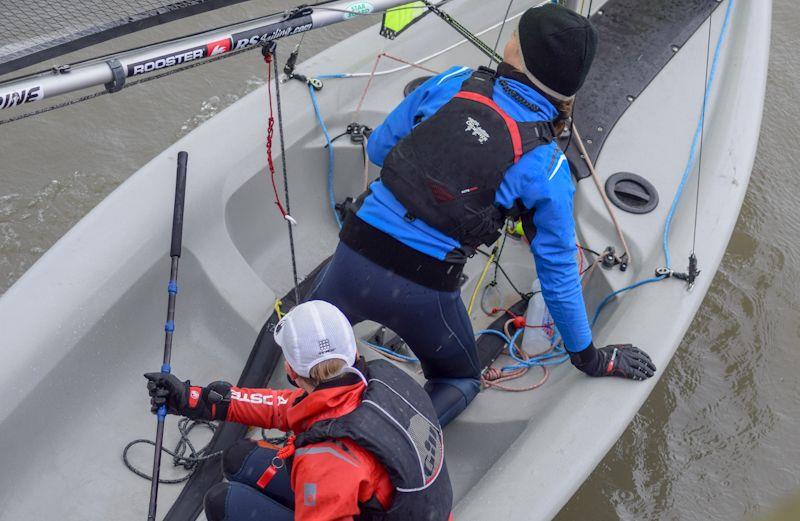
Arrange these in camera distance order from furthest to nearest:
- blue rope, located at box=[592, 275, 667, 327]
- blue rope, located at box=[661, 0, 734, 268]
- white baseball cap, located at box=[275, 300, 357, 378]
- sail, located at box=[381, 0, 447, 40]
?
sail, located at box=[381, 0, 447, 40]
blue rope, located at box=[661, 0, 734, 268]
blue rope, located at box=[592, 275, 667, 327]
white baseball cap, located at box=[275, 300, 357, 378]

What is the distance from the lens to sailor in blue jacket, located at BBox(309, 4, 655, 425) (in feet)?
6.22

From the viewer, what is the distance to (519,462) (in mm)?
2197

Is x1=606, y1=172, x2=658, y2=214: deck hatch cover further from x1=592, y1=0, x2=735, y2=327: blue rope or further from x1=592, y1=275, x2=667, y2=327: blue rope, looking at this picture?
x1=592, y1=275, x2=667, y2=327: blue rope

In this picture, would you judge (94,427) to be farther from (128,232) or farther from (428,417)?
(428,417)

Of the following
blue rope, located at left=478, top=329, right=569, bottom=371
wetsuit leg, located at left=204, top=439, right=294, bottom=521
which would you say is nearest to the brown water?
blue rope, located at left=478, top=329, right=569, bottom=371

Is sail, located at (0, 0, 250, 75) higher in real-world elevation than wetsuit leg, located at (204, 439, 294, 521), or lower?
higher

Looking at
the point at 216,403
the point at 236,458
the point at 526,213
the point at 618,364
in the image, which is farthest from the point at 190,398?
the point at 618,364

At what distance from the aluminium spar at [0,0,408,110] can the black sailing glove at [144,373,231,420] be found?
64 cm

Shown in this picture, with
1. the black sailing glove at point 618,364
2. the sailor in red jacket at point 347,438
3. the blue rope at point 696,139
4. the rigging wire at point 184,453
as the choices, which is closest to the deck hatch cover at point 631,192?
the blue rope at point 696,139

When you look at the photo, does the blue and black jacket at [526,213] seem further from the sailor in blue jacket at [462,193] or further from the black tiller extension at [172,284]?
the black tiller extension at [172,284]

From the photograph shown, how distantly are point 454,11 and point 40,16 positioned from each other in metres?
2.01

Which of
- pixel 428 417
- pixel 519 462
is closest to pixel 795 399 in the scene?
pixel 519 462

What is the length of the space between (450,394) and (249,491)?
2.05 feet

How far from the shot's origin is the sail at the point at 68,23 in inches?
72.6
